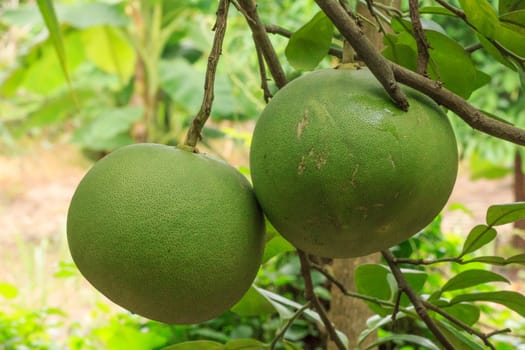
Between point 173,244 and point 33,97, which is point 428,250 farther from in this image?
point 33,97

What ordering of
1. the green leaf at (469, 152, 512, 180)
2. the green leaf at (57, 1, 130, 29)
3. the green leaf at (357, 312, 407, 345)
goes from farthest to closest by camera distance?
the green leaf at (469, 152, 512, 180)
the green leaf at (57, 1, 130, 29)
the green leaf at (357, 312, 407, 345)

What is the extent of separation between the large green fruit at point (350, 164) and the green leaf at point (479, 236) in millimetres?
148

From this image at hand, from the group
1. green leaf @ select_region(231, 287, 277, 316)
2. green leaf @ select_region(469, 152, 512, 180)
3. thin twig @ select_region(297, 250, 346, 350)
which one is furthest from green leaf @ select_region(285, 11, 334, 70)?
green leaf @ select_region(469, 152, 512, 180)

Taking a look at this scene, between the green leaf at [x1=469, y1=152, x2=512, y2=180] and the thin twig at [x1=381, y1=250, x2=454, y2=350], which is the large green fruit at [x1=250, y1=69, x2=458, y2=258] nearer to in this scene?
the thin twig at [x1=381, y1=250, x2=454, y2=350]

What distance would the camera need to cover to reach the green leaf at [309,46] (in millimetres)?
513

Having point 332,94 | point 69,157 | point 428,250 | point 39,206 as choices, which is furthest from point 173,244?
point 69,157

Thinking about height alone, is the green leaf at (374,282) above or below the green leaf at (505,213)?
below

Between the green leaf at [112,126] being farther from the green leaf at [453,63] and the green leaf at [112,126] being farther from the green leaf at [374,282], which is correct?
the green leaf at [453,63]

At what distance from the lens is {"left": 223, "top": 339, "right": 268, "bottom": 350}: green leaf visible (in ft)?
2.05

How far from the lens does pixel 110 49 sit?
2.68 m

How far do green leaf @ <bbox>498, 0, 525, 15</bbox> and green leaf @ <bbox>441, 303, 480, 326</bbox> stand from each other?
310 millimetres

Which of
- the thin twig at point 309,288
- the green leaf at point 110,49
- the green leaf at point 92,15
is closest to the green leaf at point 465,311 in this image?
the thin twig at point 309,288

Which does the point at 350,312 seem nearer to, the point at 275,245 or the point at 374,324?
the point at 374,324

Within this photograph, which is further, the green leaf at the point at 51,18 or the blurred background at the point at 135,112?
the blurred background at the point at 135,112
